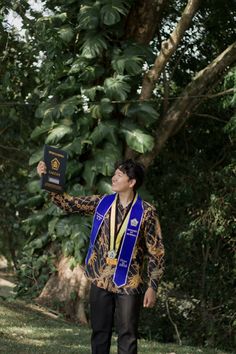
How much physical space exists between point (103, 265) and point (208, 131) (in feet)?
23.7

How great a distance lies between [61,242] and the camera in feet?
31.0

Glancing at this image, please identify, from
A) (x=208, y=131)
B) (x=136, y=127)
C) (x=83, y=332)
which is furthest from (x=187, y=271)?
(x=83, y=332)

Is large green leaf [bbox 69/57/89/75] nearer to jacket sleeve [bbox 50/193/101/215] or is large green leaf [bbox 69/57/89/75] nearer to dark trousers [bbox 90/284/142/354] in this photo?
jacket sleeve [bbox 50/193/101/215]

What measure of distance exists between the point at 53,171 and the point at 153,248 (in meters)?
0.77

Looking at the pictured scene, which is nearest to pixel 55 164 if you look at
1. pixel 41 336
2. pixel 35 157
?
pixel 41 336

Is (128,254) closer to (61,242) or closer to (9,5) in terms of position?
(61,242)

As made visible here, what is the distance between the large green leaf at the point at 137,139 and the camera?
28.8 feet

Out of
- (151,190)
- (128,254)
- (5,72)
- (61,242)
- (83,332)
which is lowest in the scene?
(83,332)

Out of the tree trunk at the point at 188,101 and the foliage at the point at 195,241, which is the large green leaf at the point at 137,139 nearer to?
the tree trunk at the point at 188,101

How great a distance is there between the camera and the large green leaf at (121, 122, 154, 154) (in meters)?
8.79

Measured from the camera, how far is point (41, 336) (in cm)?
691

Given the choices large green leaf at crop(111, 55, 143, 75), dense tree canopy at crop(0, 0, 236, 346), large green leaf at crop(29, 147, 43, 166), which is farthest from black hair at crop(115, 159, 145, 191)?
large green leaf at crop(29, 147, 43, 166)

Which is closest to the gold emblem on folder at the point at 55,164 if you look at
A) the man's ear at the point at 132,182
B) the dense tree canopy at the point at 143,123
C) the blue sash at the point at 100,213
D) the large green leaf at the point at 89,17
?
the blue sash at the point at 100,213

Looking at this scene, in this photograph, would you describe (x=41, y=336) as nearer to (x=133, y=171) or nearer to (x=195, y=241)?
(x=133, y=171)
